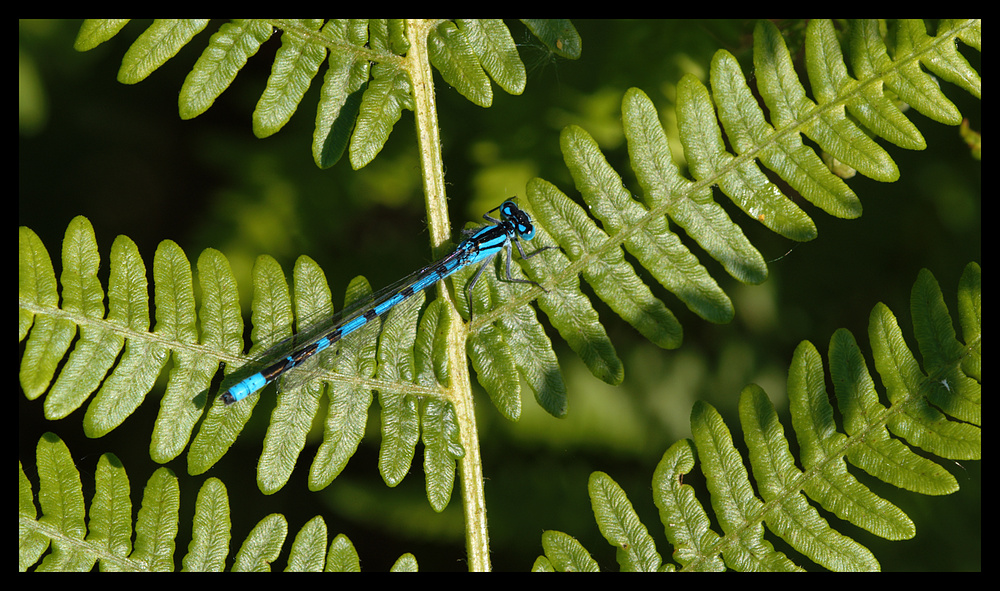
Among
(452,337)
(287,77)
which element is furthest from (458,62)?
(452,337)

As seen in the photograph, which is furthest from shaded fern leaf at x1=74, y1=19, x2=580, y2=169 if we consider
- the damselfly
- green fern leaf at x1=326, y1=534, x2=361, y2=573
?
green fern leaf at x1=326, y1=534, x2=361, y2=573

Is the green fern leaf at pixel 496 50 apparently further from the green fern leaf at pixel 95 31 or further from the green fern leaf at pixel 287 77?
the green fern leaf at pixel 95 31

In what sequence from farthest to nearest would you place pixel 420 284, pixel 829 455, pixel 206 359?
1. pixel 420 284
2. pixel 206 359
3. pixel 829 455

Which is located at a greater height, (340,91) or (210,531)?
(340,91)

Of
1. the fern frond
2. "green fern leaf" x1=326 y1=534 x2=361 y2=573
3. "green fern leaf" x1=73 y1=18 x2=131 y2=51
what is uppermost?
"green fern leaf" x1=73 y1=18 x2=131 y2=51

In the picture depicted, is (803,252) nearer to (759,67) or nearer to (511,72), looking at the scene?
(759,67)

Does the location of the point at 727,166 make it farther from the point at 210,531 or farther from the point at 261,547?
the point at 210,531

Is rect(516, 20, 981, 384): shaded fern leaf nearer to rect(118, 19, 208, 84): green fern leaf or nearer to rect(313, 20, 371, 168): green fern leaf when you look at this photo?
rect(313, 20, 371, 168): green fern leaf
